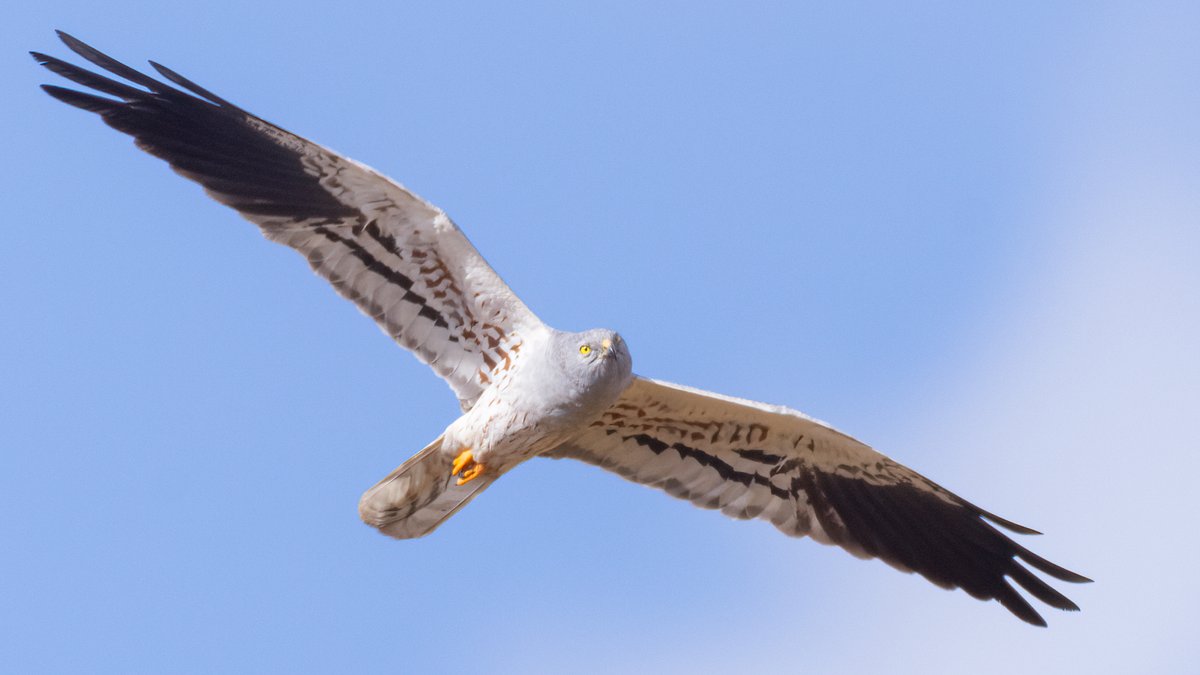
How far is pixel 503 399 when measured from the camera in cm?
1155

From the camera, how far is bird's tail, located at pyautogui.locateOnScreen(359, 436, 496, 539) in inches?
460

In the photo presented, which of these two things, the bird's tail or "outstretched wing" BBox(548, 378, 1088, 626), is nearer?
the bird's tail

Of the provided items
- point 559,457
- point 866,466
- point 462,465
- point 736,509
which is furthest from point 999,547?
point 462,465

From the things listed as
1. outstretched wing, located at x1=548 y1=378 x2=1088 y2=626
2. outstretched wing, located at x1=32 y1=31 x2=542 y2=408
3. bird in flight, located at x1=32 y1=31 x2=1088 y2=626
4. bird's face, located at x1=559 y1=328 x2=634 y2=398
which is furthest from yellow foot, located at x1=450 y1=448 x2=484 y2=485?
bird's face, located at x1=559 y1=328 x2=634 y2=398

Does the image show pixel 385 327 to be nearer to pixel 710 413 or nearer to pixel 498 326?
pixel 498 326

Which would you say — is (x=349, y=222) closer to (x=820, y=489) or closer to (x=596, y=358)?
(x=596, y=358)

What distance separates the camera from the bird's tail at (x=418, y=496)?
11.7 m

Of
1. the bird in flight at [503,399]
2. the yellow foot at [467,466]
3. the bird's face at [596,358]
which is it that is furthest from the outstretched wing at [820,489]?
the bird's face at [596,358]

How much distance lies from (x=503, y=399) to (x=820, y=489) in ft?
9.21

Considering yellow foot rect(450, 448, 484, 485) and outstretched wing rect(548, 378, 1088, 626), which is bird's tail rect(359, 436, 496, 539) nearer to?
yellow foot rect(450, 448, 484, 485)

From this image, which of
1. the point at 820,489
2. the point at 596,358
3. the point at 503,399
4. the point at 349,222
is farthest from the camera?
→ the point at 820,489

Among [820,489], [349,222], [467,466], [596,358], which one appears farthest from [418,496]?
[820,489]

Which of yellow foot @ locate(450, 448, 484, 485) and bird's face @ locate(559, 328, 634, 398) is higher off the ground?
bird's face @ locate(559, 328, 634, 398)

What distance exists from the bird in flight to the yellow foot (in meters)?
0.01
